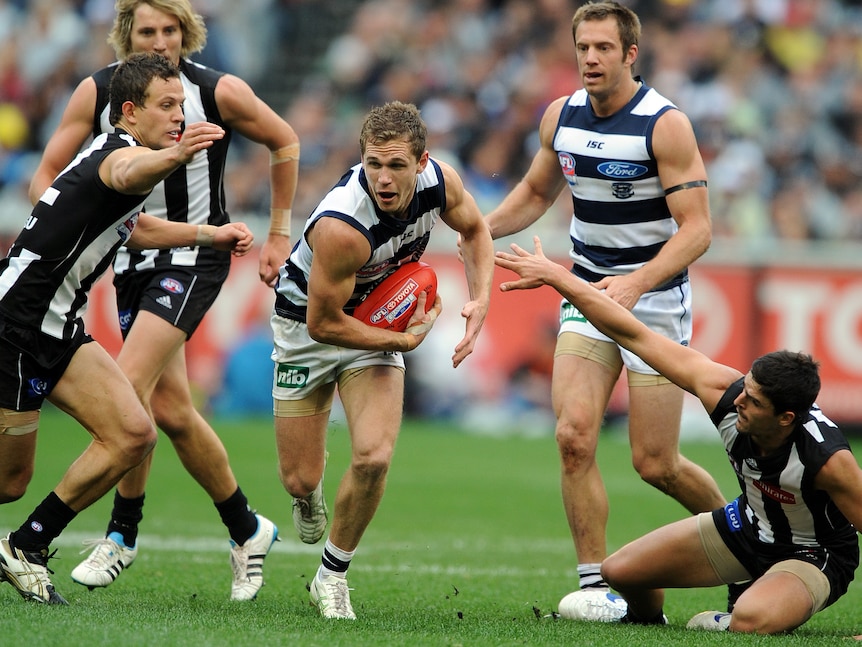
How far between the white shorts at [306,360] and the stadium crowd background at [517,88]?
8756 millimetres

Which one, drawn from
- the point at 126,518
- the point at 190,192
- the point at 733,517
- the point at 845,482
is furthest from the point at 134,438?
the point at 845,482

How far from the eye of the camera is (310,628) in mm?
5160

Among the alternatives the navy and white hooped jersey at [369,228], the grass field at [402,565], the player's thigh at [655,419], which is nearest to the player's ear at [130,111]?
the navy and white hooped jersey at [369,228]

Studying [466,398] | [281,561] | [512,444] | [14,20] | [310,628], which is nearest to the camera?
[310,628]

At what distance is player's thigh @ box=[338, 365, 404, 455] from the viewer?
559 centimetres

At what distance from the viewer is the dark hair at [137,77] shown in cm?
554

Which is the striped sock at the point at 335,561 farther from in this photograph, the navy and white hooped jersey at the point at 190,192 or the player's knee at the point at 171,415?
the navy and white hooped jersey at the point at 190,192

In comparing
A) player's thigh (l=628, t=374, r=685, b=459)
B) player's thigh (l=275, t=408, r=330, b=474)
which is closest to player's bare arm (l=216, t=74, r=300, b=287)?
player's thigh (l=275, t=408, r=330, b=474)

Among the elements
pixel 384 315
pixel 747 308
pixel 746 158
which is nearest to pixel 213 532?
pixel 384 315

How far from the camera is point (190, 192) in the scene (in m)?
6.79

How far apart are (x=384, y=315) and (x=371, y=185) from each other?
626 millimetres

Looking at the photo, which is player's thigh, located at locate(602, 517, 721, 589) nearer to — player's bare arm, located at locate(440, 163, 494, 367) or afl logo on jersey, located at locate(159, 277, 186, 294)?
player's bare arm, located at locate(440, 163, 494, 367)

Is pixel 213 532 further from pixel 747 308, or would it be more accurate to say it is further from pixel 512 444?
pixel 747 308

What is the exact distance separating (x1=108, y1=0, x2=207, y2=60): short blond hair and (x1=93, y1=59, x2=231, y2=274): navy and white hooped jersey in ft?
0.47
